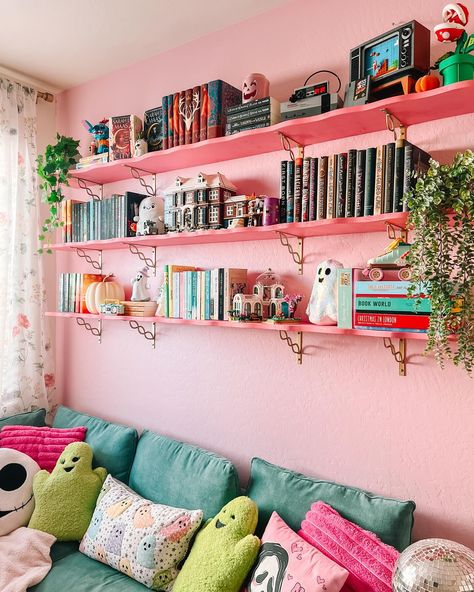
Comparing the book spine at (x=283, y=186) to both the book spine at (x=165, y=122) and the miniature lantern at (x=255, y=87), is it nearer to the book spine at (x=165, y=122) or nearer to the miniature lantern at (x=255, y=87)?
the miniature lantern at (x=255, y=87)

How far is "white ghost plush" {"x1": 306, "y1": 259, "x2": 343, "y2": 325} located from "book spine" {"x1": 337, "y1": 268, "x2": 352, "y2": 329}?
6cm

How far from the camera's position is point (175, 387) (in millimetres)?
2305

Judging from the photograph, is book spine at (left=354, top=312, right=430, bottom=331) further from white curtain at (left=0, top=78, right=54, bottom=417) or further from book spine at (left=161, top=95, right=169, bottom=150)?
white curtain at (left=0, top=78, right=54, bottom=417)

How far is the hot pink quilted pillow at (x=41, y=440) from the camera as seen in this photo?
2246mm

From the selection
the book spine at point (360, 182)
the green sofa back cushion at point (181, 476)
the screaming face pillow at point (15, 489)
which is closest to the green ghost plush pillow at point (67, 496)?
the screaming face pillow at point (15, 489)

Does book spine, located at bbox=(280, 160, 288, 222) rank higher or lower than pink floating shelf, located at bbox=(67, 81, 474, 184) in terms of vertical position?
lower

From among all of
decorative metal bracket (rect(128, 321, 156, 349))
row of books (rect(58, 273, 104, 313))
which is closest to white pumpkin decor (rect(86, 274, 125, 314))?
row of books (rect(58, 273, 104, 313))

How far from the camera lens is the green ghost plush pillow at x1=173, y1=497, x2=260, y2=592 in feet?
4.90

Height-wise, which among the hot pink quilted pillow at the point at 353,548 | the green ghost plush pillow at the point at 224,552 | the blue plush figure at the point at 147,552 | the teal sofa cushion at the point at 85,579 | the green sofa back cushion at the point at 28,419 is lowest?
the teal sofa cushion at the point at 85,579

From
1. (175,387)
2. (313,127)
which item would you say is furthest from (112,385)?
(313,127)

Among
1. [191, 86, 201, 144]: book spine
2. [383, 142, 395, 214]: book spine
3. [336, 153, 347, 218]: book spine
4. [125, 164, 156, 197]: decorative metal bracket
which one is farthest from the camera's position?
[125, 164, 156, 197]: decorative metal bracket

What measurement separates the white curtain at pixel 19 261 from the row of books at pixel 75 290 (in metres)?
0.24

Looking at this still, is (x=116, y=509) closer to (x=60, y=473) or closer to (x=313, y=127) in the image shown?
(x=60, y=473)

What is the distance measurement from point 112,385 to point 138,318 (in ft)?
2.10
